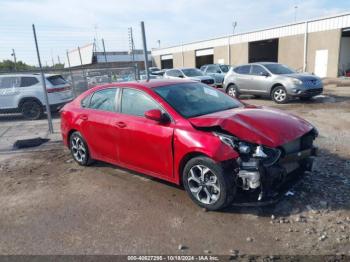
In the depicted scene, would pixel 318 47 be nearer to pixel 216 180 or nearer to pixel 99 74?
pixel 99 74

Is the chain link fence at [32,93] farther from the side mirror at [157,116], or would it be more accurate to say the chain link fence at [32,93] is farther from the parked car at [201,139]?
the side mirror at [157,116]

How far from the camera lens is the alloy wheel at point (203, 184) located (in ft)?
12.5

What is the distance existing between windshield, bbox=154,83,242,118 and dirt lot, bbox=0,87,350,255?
1.22m

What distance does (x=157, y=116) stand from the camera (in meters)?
4.13

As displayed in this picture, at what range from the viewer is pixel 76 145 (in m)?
5.97

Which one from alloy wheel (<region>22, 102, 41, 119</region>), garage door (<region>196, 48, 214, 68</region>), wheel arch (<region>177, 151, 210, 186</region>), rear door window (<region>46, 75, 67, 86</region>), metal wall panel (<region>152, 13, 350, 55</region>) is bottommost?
alloy wheel (<region>22, 102, 41, 119</region>)

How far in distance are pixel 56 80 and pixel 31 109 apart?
1.47 metres

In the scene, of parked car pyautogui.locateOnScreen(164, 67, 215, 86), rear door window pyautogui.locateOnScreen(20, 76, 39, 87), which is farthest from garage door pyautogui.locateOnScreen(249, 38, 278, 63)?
rear door window pyautogui.locateOnScreen(20, 76, 39, 87)

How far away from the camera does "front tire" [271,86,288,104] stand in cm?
1207

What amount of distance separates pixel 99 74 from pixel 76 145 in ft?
25.7

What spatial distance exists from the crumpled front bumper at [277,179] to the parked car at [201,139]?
12mm

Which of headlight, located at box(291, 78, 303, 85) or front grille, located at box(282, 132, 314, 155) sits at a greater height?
headlight, located at box(291, 78, 303, 85)

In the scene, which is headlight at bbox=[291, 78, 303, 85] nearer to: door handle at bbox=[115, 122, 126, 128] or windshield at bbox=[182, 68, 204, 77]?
windshield at bbox=[182, 68, 204, 77]

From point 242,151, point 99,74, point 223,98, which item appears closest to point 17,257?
point 242,151
